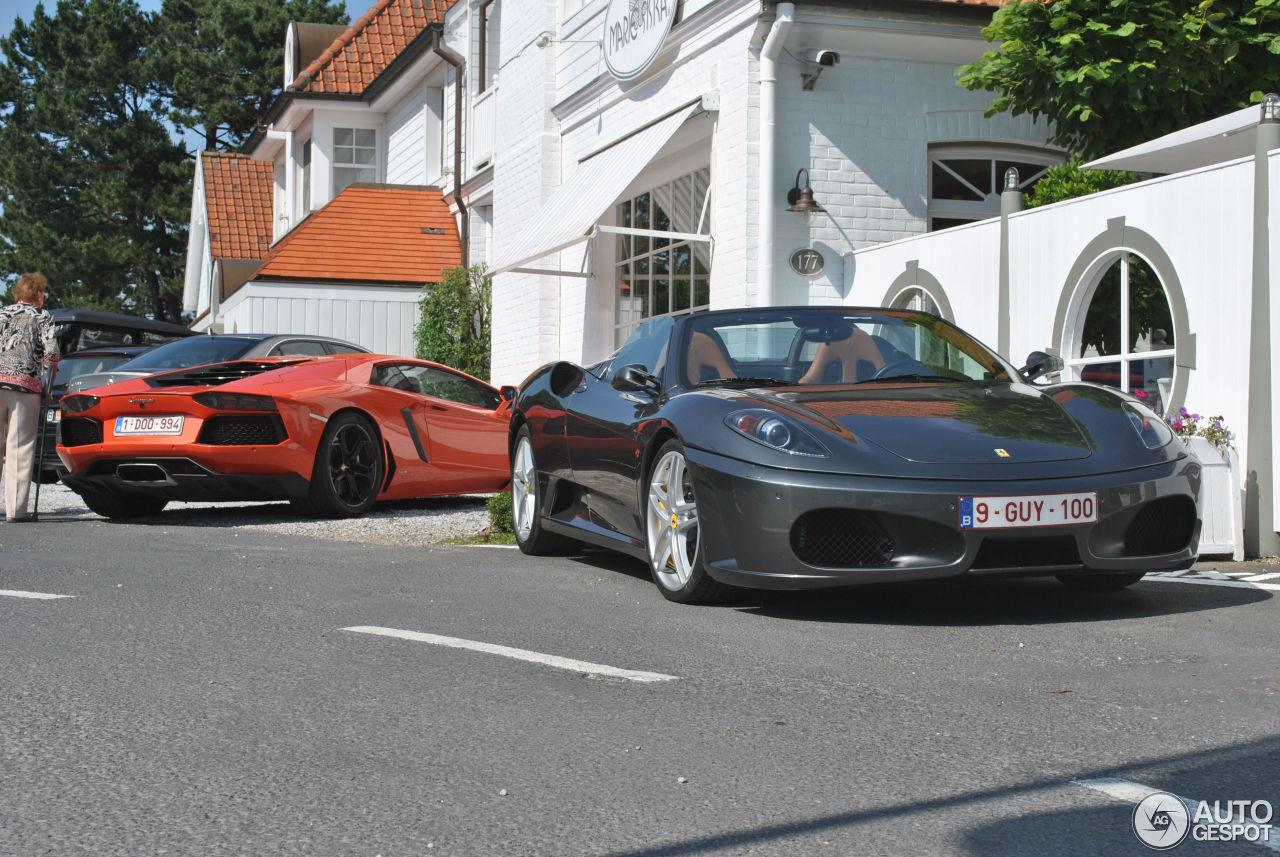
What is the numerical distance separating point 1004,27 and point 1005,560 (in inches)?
280

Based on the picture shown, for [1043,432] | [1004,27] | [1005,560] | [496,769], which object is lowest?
[496,769]

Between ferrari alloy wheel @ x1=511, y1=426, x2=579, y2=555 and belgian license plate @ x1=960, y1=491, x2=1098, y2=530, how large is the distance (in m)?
3.21

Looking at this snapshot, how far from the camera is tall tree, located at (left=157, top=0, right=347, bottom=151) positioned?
59656 mm

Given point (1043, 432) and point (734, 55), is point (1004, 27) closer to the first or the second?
point (734, 55)

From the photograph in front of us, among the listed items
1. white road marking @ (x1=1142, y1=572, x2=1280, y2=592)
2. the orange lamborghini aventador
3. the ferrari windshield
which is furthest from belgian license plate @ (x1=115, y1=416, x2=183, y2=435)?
white road marking @ (x1=1142, y1=572, x2=1280, y2=592)

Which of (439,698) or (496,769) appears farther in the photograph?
(439,698)

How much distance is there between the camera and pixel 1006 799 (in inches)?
121

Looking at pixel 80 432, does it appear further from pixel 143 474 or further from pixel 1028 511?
pixel 1028 511

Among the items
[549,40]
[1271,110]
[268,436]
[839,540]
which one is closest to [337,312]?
[549,40]

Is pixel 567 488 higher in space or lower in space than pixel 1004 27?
lower

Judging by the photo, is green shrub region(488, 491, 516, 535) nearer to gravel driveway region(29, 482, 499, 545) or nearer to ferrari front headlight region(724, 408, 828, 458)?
gravel driveway region(29, 482, 499, 545)

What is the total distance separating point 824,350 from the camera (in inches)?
262

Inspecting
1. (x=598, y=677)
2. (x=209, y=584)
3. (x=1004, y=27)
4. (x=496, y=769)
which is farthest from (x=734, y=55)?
(x=496, y=769)

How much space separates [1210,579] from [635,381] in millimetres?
2796
